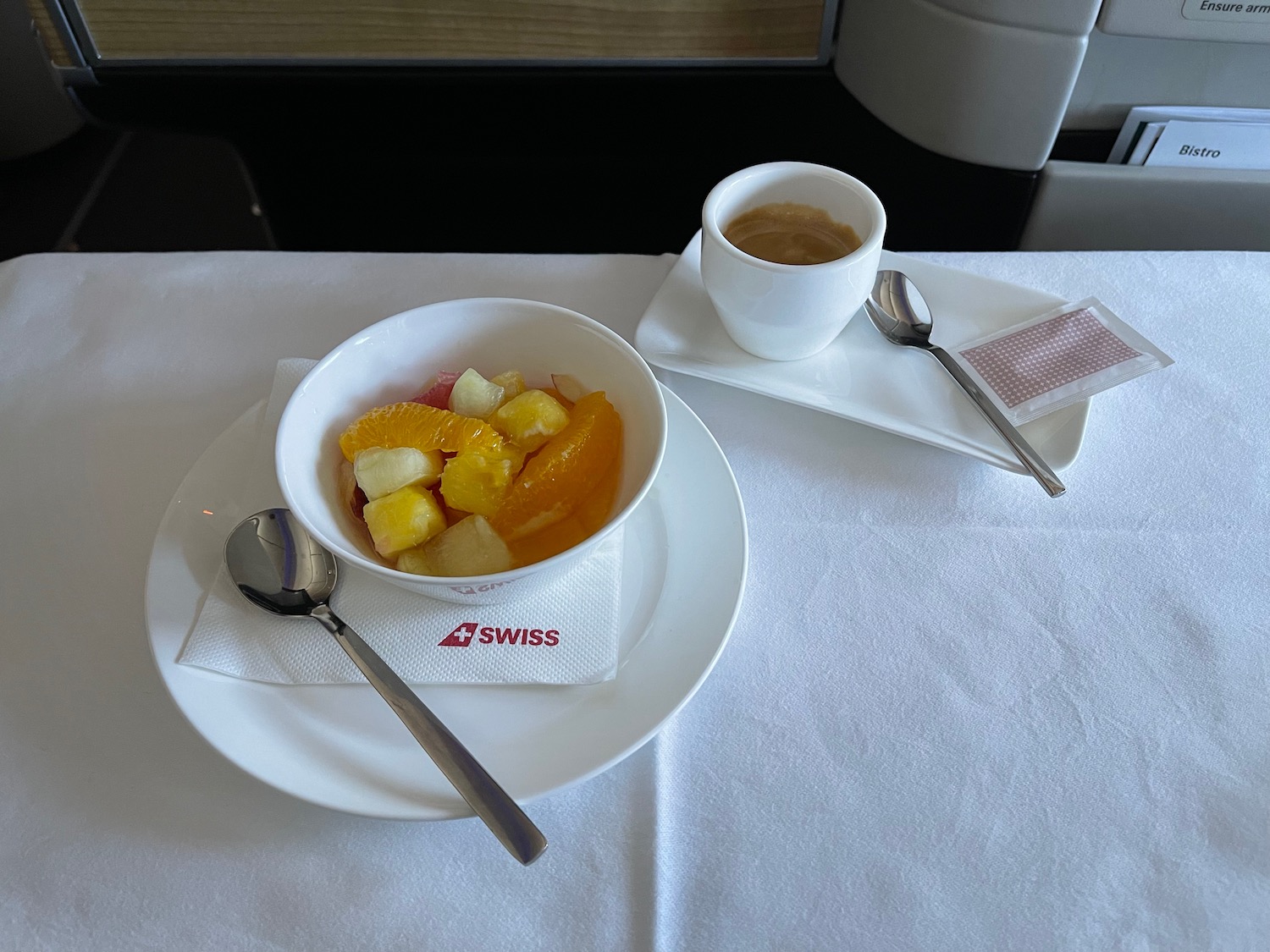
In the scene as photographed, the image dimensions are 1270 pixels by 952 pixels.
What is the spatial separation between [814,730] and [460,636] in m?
0.23

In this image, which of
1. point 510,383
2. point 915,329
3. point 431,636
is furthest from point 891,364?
point 431,636

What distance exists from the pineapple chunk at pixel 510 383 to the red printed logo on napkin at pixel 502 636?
0.54 feet

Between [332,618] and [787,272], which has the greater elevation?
[787,272]

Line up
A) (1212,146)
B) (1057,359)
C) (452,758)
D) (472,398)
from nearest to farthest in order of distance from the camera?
(452,758) → (472,398) → (1057,359) → (1212,146)

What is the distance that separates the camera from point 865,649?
1.81 ft

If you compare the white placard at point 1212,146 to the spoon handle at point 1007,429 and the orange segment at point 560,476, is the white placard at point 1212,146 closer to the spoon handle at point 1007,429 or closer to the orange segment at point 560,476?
the spoon handle at point 1007,429

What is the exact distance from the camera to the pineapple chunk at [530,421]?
56 cm

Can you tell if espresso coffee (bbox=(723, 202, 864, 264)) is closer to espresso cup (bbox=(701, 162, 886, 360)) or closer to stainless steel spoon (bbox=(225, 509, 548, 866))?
espresso cup (bbox=(701, 162, 886, 360))

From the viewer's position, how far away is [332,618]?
0.53 meters

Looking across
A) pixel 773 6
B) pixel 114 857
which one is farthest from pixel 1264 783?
pixel 773 6

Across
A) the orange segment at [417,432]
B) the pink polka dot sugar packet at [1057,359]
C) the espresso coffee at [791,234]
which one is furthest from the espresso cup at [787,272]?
the orange segment at [417,432]

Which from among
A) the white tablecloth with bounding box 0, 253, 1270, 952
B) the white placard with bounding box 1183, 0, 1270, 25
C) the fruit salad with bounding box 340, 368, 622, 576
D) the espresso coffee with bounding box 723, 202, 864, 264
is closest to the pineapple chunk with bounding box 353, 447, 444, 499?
the fruit salad with bounding box 340, 368, 622, 576

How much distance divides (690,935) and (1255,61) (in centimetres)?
92

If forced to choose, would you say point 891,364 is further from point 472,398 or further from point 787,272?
point 472,398
